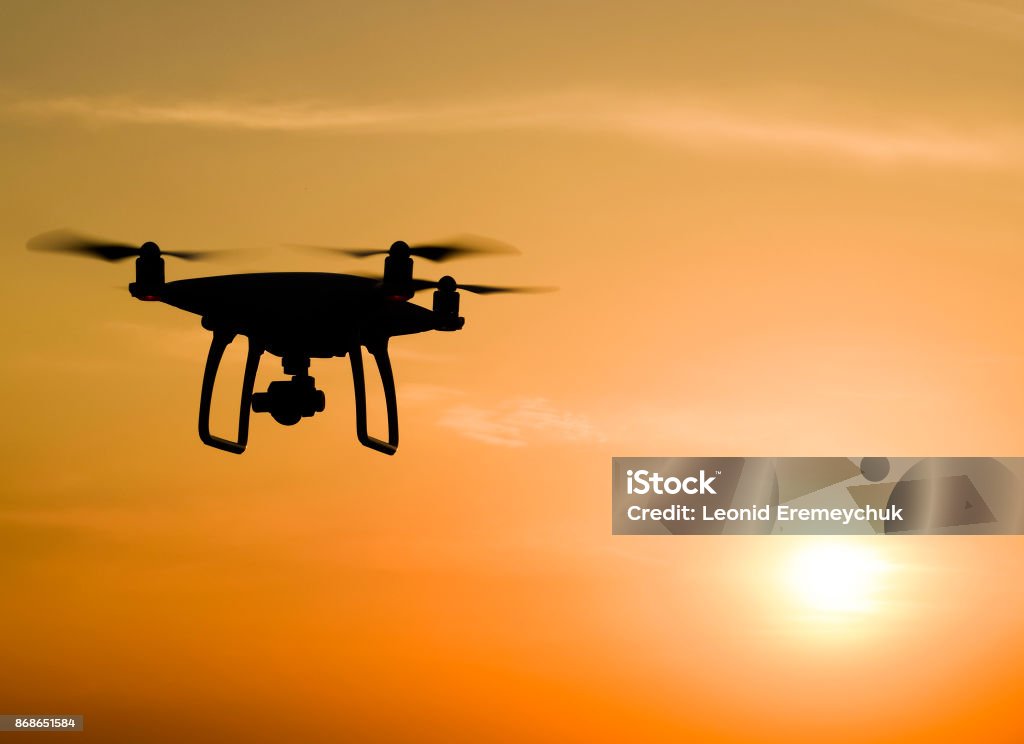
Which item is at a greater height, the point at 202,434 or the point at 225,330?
the point at 225,330

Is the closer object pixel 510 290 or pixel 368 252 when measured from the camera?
pixel 368 252

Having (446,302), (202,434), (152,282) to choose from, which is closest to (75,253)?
(152,282)

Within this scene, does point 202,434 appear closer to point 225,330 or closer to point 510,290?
point 225,330

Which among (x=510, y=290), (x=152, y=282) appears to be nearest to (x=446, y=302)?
(x=510, y=290)
